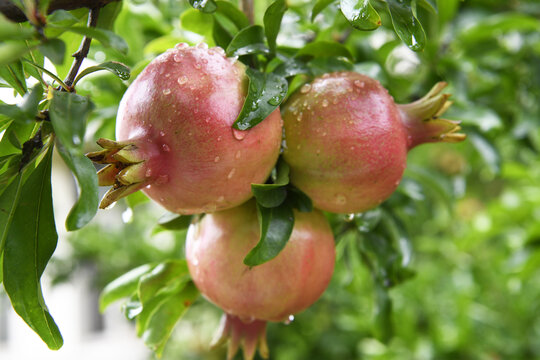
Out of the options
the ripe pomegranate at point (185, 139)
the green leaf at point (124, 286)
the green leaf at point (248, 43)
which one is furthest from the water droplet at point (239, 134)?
the green leaf at point (124, 286)

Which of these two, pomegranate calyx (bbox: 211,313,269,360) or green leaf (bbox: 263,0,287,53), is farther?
pomegranate calyx (bbox: 211,313,269,360)

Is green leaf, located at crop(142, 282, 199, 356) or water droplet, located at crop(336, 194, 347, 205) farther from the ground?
water droplet, located at crop(336, 194, 347, 205)

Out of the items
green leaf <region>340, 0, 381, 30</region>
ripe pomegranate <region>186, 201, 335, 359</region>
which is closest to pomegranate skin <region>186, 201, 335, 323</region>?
ripe pomegranate <region>186, 201, 335, 359</region>

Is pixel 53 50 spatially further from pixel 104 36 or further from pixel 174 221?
pixel 174 221

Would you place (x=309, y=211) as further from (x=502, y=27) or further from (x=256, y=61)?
(x=502, y=27)

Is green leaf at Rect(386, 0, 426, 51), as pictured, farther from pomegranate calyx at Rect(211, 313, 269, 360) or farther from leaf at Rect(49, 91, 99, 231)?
pomegranate calyx at Rect(211, 313, 269, 360)

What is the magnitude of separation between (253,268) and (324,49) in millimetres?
268

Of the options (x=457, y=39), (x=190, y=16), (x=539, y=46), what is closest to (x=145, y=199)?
(x=190, y=16)

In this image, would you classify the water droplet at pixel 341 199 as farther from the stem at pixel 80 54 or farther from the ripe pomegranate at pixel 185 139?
the stem at pixel 80 54

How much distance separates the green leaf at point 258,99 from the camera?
16.5 inches

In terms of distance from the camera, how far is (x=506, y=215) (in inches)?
59.1

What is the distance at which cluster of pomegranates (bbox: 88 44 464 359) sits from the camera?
1.36ft

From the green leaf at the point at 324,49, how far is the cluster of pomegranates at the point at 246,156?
0.05 metres

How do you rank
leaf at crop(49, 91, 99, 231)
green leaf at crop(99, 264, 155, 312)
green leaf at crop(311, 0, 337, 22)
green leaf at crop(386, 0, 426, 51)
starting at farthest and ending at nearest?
1. green leaf at crop(99, 264, 155, 312)
2. green leaf at crop(311, 0, 337, 22)
3. green leaf at crop(386, 0, 426, 51)
4. leaf at crop(49, 91, 99, 231)
